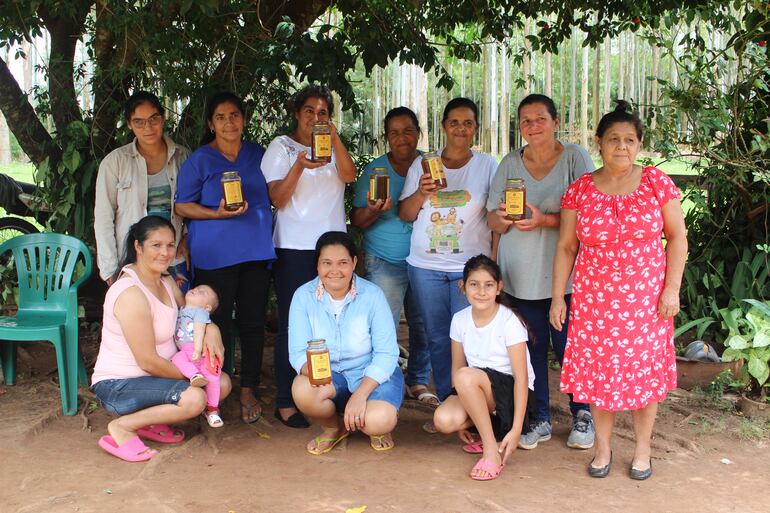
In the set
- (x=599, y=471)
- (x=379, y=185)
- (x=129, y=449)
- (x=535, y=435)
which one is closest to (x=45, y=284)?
(x=129, y=449)

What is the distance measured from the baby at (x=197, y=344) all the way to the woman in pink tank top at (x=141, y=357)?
57 mm

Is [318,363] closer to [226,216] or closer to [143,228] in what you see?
[226,216]

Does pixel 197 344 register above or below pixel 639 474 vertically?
above

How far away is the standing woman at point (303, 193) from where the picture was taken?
407 centimetres

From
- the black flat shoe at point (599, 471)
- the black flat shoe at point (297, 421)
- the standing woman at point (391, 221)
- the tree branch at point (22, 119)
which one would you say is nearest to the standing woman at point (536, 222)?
the black flat shoe at point (599, 471)

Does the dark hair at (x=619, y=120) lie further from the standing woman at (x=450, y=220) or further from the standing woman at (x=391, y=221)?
the standing woman at (x=391, y=221)

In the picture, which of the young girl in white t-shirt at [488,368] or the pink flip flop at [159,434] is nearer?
the young girl in white t-shirt at [488,368]

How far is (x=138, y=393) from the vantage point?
3.77 m

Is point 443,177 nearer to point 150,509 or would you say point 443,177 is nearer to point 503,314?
point 503,314

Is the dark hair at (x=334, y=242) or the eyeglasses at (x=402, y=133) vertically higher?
the eyeglasses at (x=402, y=133)

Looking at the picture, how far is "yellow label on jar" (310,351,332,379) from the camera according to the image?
3.35 metres

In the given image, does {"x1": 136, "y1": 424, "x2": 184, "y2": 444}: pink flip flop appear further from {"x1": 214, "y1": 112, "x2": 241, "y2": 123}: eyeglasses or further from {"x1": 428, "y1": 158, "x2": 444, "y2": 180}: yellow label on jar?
{"x1": 428, "y1": 158, "x2": 444, "y2": 180}: yellow label on jar

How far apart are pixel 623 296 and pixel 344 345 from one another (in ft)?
4.39

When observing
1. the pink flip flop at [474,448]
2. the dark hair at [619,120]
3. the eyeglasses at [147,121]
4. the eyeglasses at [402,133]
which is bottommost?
the pink flip flop at [474,448]
